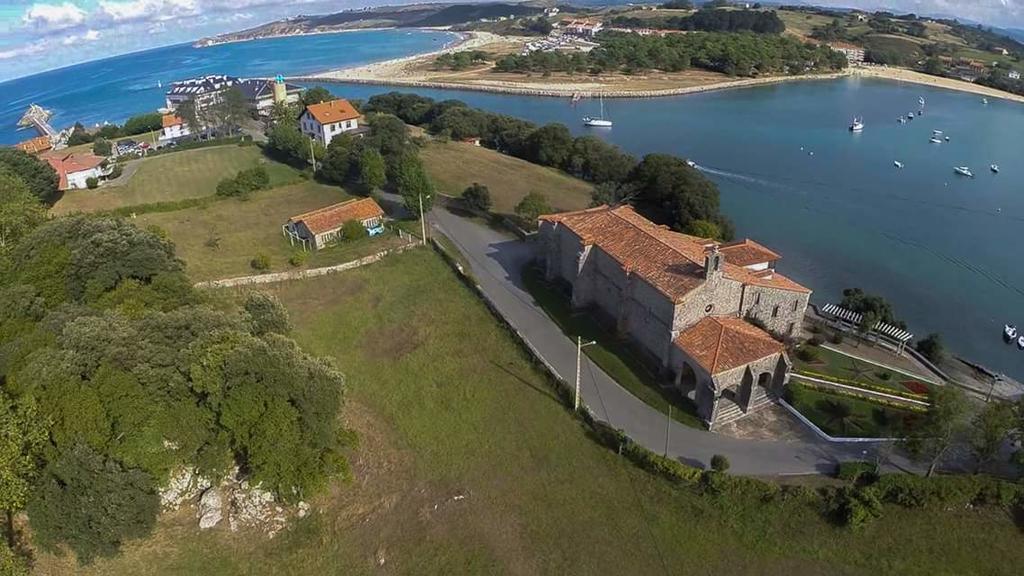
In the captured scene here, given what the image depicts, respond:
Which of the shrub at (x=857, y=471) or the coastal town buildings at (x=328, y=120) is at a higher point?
the coastal town buildings at (x=328, y=120)

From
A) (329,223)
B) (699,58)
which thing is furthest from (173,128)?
(699,58)

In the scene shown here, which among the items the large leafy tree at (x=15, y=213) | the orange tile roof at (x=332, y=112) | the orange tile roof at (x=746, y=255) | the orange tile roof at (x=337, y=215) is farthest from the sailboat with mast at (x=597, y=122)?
the large leafy tree at (x=15, y=213)

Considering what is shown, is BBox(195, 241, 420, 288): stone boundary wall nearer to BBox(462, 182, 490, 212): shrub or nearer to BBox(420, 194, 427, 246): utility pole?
BBox(420, 194, 427, 246): utility pole

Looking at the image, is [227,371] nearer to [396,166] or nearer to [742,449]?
[742,449]

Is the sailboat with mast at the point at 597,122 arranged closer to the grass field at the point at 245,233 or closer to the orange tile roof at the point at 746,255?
the grass field at the point at 245,233

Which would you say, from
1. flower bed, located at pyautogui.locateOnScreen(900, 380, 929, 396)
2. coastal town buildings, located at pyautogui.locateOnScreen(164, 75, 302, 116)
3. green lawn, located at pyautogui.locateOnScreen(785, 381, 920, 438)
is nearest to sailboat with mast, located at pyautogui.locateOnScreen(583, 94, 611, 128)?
coastal town buildings, located at pyautogui.locateOnScreen(164, 75, 302, 116)

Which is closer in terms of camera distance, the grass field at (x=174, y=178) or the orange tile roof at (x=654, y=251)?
the orange tile roof at (x=654, y=251)
